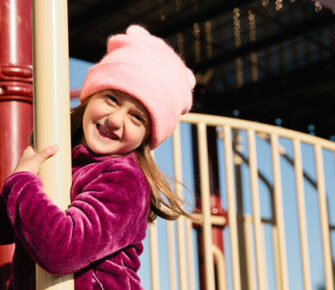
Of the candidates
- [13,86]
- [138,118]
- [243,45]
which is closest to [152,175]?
[138,118]

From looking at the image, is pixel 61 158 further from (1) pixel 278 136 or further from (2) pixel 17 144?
(1) pixel 278 136

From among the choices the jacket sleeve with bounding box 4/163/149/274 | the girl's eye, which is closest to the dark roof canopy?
the girl's eye

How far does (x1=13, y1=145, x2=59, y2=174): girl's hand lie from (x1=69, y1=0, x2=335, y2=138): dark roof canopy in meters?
3.53

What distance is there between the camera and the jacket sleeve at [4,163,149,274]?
120 centimetres

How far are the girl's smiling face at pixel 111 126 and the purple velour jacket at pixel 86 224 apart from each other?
3 cm

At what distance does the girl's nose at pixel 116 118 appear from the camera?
1.39 m

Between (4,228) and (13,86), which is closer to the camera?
(4,228)

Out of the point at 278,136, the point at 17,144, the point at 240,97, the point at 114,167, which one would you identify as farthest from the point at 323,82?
the point at 114,167

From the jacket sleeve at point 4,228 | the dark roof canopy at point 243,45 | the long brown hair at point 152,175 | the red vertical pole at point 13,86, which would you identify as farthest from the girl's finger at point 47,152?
the dark roof canopy at point 243,45

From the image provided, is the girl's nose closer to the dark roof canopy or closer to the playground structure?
the playground structure

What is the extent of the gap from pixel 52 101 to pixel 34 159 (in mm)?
108

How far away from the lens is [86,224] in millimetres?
1261

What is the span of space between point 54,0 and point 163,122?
0.41 metres

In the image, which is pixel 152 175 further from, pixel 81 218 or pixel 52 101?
pixel 52 101
